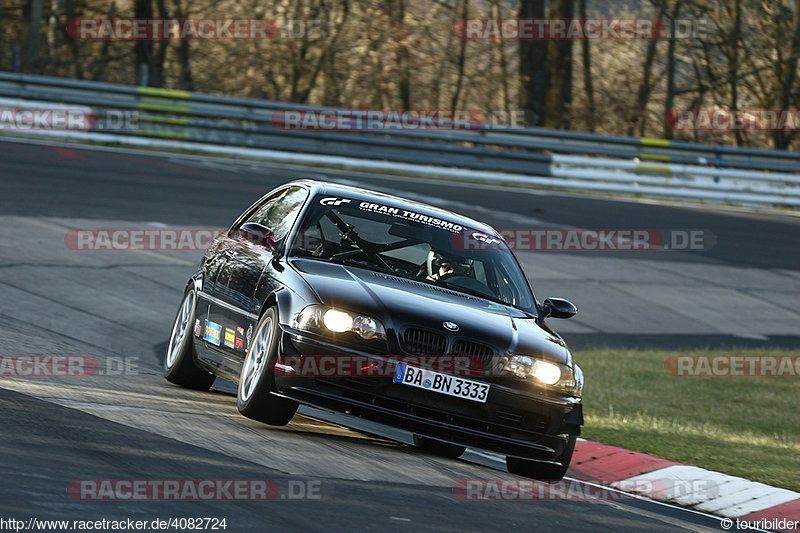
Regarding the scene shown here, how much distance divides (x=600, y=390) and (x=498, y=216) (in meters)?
8.89

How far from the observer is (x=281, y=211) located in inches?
338

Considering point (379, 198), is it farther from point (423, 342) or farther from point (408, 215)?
point (423, 342)

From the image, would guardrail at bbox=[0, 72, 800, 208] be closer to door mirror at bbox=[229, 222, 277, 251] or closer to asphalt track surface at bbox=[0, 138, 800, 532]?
asphalt track surface at bbox=[0, 138, 800, 532]

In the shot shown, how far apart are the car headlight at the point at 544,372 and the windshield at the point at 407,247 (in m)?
0.94

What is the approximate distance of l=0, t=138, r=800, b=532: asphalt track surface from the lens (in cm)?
527

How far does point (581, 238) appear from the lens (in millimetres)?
19672

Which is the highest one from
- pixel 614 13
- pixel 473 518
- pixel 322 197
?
pixel 614 13

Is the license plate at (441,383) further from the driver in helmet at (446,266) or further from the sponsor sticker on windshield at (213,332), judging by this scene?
the sponsor sticker on windshield at (213,332)

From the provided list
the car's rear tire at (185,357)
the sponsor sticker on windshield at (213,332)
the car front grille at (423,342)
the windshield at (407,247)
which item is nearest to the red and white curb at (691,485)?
the windshield at (407,247)

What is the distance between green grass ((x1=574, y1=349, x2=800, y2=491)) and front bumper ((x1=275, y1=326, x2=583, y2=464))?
2003mm

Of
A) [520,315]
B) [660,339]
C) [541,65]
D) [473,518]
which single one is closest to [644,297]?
[660,339]

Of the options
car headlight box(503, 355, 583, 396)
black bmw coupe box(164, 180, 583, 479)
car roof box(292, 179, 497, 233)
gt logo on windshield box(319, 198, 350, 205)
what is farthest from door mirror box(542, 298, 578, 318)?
gt logo on windshield box(319, 198, 350, 205)

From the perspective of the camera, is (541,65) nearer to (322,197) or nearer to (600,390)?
(600,390)

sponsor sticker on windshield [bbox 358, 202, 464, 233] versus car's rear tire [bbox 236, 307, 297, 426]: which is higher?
sponsor sticker on windshield [bbox 358, 202, 464, 233]
